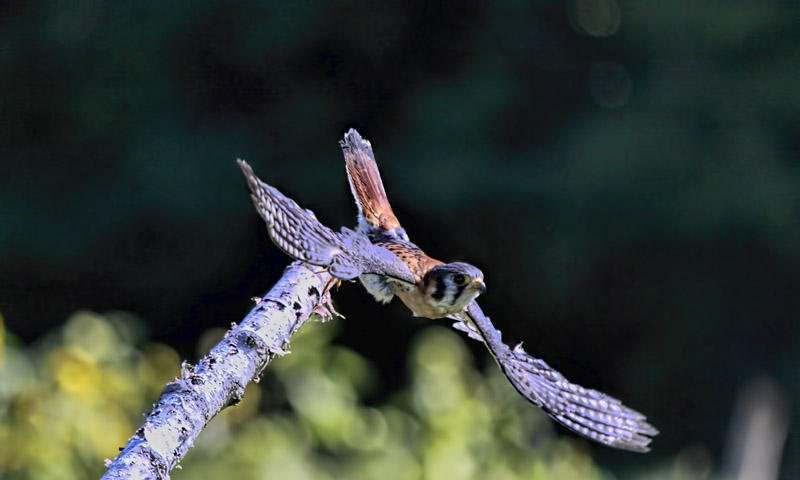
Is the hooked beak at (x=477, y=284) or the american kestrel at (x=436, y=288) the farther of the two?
the hooked beak at (x=477, y=284)

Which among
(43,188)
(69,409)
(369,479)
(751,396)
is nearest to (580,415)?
(369,479)

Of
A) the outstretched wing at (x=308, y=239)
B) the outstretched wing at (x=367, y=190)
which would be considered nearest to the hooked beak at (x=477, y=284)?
the outstretched wing at (x=308, y=239)

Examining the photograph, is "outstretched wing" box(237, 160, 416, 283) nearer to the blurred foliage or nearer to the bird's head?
the bird's head

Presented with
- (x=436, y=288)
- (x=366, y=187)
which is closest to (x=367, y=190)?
(x=366, y=187)

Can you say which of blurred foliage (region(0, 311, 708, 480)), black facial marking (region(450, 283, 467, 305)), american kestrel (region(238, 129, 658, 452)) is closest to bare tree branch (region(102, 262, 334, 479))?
american kestrel (region(238, 129, 658, 452))

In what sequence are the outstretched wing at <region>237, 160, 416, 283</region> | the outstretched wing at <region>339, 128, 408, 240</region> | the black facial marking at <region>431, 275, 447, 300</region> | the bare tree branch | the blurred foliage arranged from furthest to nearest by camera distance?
the blurred foliage, the outstretched wing at <region>339, 128, 408, 240</region>, the black facial marking at <region>431, 275, 447, 300</region>, the outstretched wing at <region>237, 160, 416, 283</region>, the bare tree branch

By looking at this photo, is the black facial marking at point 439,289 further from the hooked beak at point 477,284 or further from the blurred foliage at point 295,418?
the blurred foliage at point 295,418
